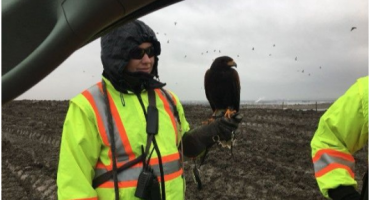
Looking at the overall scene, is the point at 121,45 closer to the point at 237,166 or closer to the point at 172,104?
the point at 172,104

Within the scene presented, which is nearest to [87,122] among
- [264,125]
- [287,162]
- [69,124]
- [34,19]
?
[69,124]

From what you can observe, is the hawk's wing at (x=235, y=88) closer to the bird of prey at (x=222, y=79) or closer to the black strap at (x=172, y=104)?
the bird of prey at (x=222, y=79)

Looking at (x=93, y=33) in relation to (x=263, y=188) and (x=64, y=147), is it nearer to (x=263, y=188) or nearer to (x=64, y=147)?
(x=64, y=147)

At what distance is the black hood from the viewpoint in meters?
1.86

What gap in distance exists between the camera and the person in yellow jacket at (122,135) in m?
1.84

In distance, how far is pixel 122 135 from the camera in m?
1.89

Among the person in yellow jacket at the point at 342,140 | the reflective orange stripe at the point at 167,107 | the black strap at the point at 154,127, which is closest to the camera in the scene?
the person in yellow jacket at the point at 342,140

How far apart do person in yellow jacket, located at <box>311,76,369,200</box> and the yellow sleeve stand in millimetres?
1028

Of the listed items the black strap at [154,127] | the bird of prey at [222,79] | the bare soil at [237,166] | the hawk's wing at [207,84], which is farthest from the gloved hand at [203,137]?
the hawk's wing at [207,84]

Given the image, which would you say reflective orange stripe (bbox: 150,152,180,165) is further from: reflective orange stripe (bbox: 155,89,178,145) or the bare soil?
the bare soil

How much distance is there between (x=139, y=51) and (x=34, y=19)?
1372 mm

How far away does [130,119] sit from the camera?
1.93 metres

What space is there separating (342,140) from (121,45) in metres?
1.07

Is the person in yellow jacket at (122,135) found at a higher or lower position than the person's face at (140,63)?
lower
